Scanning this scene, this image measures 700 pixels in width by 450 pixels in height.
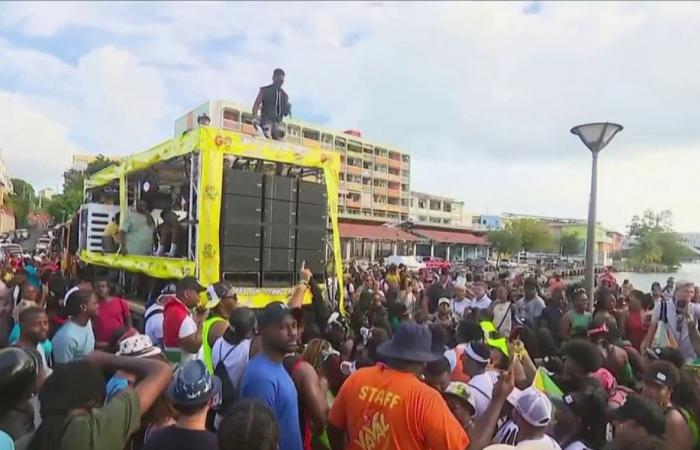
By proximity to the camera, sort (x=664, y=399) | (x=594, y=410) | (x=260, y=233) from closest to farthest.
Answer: (x=594, y=410) < (x=664, y=399) < (x=260, y=233)

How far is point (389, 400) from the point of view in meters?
2.53

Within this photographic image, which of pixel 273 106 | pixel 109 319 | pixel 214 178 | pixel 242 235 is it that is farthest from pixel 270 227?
pixel 109 319

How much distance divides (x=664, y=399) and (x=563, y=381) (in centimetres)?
61

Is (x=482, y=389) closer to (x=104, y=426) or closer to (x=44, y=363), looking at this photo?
(x=104, y=426)

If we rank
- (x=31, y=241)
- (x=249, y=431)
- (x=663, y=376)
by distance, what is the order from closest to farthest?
(x=249, y=431) → (x=663, y=376) → (x=31, y=241)

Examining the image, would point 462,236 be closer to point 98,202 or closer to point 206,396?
point 98,202

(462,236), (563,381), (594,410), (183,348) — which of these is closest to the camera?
(594,410)

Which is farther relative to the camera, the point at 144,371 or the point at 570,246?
the point at 570,246

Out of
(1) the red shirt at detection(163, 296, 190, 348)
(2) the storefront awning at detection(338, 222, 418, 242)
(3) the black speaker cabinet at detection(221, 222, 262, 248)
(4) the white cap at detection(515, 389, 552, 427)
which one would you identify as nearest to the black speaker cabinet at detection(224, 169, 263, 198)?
(3) the black speaker cabinet at detection(221, 222, 262, 248)

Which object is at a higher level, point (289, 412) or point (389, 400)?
point (389, 400)

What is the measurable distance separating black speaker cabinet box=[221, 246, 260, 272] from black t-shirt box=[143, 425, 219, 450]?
4.45 m

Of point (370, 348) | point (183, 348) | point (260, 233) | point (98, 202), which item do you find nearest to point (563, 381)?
point (370, 348)

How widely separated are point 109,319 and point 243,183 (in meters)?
2.19

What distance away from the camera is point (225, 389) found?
3381mm
